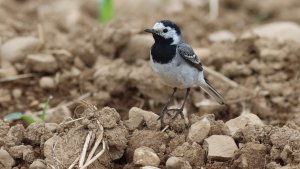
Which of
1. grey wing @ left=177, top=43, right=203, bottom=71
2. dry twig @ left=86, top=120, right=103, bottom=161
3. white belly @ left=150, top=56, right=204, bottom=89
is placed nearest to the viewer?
dry twig @ left=86, top=120, right=103, bottom=161

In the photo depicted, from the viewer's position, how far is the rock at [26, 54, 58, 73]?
7.36 metres

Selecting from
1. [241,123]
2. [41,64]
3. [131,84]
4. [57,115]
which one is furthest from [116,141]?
[41,64]

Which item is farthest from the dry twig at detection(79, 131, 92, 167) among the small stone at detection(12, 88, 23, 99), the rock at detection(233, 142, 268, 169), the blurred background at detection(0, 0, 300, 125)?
the small stone at detection(12, 88, 23, 99)

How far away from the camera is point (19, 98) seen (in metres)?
7.14

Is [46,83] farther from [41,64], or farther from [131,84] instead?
[131,84]

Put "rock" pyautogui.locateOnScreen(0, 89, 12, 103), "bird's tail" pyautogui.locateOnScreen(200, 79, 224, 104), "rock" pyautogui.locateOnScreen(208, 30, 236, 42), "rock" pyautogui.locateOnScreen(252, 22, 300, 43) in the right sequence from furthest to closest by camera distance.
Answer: "rock" pyautogui.locateOnScreen(208, 30, 236, 42) → "rock" pyautogui.locateOnScreen(252, 22, 300, 43) → "rock" pyautogui.locateOnScreen(0, 89, 12, 103) → "bird's tail" pyautogui.locateOnScreen(200, 79, 224, 104)

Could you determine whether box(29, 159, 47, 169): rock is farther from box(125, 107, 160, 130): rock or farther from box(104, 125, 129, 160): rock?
box(125, 107, 160, 130): rock

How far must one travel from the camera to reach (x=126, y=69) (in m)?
7.39

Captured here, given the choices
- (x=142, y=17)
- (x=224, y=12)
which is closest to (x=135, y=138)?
(x=142, y=17)

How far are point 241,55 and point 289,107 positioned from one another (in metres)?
1.02

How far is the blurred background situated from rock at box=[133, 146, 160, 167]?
80.4 inches

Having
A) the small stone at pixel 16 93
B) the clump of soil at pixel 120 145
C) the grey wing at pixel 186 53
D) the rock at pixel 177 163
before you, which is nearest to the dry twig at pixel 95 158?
the clump of soil at pixel 120 145

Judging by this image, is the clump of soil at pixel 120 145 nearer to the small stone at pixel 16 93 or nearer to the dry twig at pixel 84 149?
the dry twig at pixel 84 149

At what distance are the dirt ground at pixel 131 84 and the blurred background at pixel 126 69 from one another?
0.04ft
